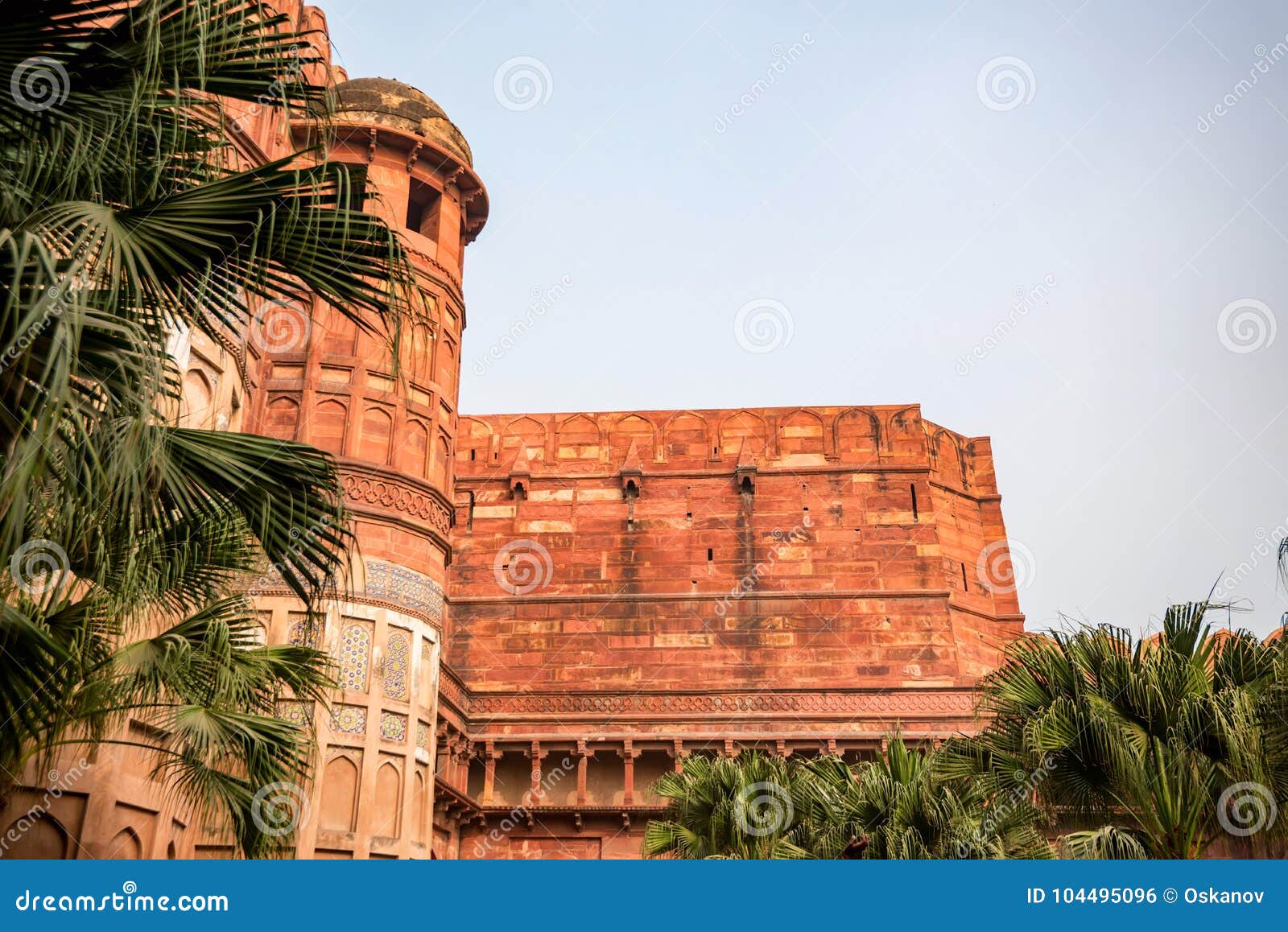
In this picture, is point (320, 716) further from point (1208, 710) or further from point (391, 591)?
point (1208, 710)

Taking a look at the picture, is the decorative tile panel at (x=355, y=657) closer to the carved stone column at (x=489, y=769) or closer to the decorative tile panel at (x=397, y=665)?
the decorative tile panel at (x=397, y=665)

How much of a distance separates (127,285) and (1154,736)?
740 cm

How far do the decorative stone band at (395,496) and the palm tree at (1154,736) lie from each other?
9567 mm

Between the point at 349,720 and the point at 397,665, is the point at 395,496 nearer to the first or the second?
the point at 397,665

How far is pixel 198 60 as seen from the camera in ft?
21.2

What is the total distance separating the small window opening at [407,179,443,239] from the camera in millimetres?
20109

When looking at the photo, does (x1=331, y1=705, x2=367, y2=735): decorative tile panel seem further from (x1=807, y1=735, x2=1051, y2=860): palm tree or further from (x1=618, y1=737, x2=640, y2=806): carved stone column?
(x1=618, y1=737, x2=640, y2=806): carved stone column

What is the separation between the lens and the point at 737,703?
960 inches

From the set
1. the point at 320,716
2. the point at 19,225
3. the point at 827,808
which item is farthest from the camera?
the point at 320,716

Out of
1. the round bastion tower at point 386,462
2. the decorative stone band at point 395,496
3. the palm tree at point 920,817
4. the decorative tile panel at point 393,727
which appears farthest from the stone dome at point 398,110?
the palm tree at point 920,817

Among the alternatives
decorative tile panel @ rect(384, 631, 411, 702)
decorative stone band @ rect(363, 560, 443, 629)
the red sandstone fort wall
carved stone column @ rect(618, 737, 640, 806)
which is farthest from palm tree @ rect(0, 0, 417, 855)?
the red sandstone fort wall

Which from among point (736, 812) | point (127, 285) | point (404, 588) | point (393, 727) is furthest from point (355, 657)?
point (127, 285)
